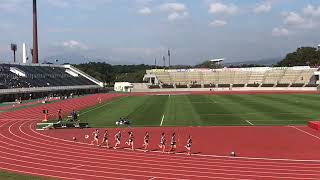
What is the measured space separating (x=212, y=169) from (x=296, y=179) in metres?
3.42

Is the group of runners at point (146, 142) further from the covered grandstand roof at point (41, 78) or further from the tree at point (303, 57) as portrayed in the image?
the tree at point (303, 57)

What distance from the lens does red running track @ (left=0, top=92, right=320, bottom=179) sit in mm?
17938

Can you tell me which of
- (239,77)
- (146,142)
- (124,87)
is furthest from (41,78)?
(146,142)

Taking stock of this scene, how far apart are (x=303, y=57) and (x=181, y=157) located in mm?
141149

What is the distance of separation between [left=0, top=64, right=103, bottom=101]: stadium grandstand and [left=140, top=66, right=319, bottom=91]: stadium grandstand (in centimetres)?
1268

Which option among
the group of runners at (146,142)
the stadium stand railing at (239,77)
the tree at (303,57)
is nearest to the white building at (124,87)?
the stadium stand railing at (239,77)

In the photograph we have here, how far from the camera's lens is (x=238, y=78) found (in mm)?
107062

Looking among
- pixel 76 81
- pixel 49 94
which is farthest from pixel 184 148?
pixel 76 81

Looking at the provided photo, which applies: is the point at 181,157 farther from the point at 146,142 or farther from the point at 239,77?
the point at 239,77

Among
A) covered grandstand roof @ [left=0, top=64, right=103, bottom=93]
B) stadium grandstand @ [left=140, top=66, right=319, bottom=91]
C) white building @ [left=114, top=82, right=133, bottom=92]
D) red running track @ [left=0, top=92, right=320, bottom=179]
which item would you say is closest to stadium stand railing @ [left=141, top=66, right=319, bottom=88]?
stadium grandstand @ [left=140, top=66, right=319, bottom=91]

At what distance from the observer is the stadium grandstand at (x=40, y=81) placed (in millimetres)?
69938

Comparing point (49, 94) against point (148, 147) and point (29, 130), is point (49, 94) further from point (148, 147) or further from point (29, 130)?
point (148, 147)

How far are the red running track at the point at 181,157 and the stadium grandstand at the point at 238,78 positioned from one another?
68.0 m

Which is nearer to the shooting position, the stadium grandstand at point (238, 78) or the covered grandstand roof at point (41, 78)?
the covered grandstand roof at point (41, 78)
